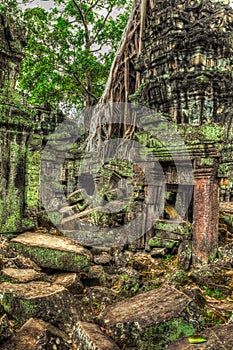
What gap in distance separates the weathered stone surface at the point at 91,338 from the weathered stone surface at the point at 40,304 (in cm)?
23

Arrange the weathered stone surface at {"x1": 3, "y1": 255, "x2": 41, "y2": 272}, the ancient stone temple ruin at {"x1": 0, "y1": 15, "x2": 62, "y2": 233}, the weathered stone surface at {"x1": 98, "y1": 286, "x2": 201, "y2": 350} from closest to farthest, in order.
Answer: the weathered stone surface at {"x1": 98, "y1": 286, "x2": 201, "y2": 350}, the weathered stone surface at {"x1": 3, "y1": 255, "x2": 41, "y2": 272}, the ancient stone temple ruin at {"x1": 0, "y1": 15, "x2": 62, "y2": 233}

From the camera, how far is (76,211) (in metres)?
6.48

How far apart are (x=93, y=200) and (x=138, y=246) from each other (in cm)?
213

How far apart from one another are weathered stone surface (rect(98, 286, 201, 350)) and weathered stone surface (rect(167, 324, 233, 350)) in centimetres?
10

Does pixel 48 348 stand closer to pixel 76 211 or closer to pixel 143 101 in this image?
pixel 76 211

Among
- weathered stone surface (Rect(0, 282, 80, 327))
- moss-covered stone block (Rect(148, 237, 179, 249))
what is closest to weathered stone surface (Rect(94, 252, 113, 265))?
moss-covered stone block (Rect(148, 237, 179, 249))

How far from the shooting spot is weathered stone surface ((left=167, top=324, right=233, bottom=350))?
77.3 inches

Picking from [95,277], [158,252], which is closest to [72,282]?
[95,277]

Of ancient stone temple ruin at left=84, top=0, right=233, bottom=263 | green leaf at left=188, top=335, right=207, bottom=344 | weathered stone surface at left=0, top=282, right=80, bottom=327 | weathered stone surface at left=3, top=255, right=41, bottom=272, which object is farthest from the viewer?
ancient stone temple ruin at left=84, top=0, right=233, bottom=263

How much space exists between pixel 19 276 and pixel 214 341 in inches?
71.1

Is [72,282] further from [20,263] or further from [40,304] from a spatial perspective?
[40,304]

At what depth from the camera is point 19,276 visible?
9.51ft

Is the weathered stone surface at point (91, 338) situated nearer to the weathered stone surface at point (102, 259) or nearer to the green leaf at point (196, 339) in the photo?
the green leaf at point (196, 339)

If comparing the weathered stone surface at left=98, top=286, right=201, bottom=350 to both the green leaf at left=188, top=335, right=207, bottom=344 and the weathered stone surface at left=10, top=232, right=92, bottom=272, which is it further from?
the weathered stone surface at left=10, top=232, right=92, bottom=272
